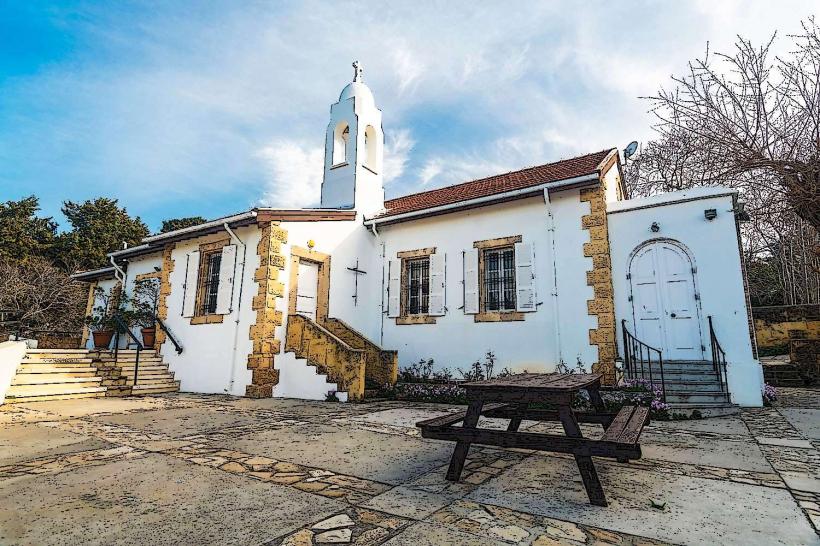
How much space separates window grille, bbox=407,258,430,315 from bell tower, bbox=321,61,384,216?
2136mm

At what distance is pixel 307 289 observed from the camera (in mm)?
9680

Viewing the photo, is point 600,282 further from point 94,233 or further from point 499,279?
point 94,233

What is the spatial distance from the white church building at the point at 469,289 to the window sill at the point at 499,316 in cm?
4

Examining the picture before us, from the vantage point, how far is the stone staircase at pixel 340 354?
781 centimetres

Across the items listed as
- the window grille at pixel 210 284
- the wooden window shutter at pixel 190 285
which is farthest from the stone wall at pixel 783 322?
the wooden window shutter at pixel 190 285

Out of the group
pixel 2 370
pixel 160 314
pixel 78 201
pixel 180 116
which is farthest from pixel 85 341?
pixel 78 201

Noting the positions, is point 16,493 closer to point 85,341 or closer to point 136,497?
point 136,497

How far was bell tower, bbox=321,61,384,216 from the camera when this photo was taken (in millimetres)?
11477

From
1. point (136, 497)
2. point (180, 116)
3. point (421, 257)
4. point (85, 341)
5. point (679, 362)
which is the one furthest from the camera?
point (85, 341)

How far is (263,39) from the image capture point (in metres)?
6.64

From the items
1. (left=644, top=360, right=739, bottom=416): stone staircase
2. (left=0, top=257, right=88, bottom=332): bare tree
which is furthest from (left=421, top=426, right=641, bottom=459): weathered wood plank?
(left=0, top=257, right=88, bottom=332): bare tree

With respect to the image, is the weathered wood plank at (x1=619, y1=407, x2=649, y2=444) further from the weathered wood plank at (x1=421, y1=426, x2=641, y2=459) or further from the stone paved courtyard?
the stone paved courtyard

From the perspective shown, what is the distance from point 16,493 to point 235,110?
317 inches

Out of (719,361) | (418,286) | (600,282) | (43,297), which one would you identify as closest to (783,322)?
(719,361)
